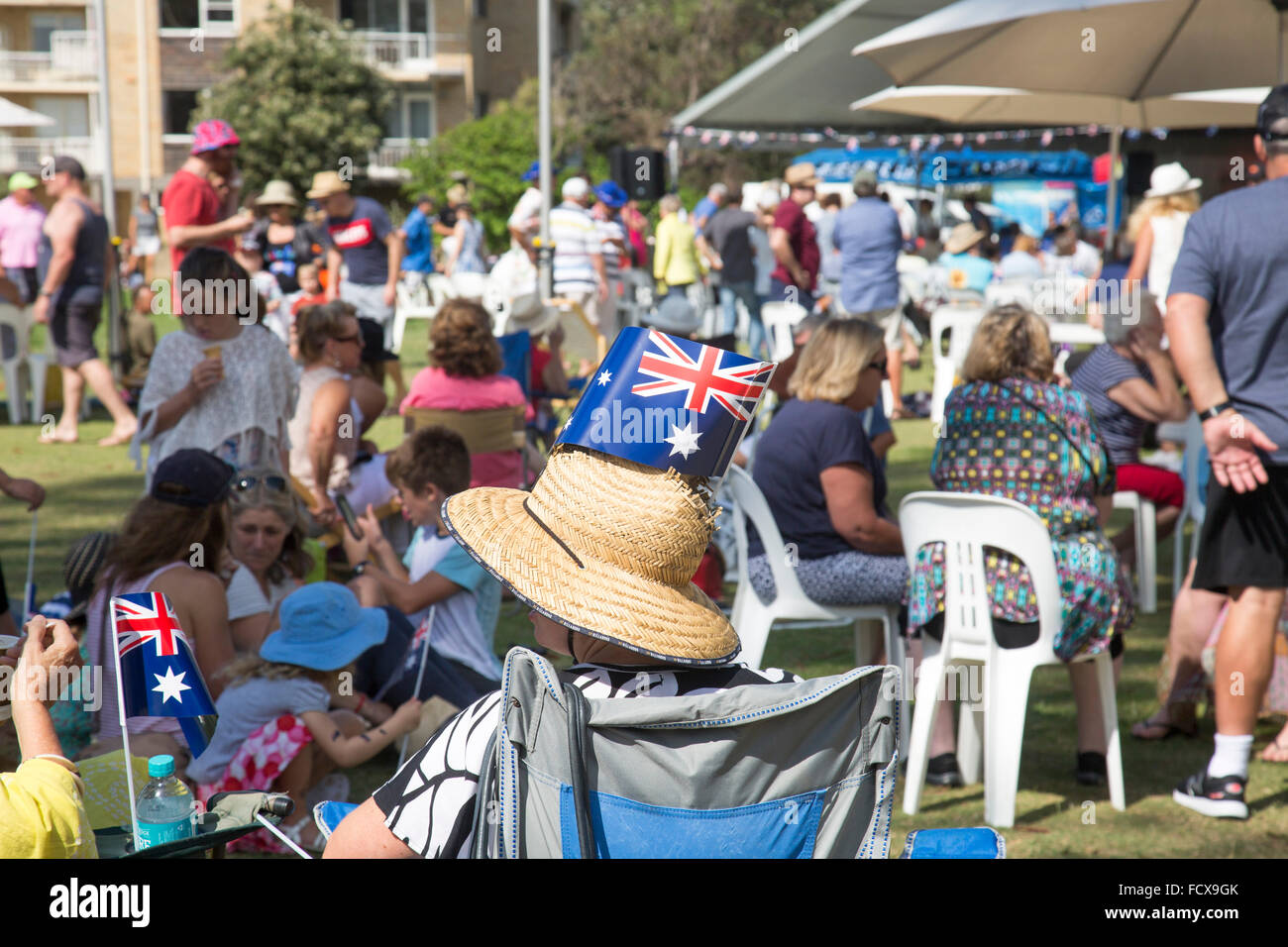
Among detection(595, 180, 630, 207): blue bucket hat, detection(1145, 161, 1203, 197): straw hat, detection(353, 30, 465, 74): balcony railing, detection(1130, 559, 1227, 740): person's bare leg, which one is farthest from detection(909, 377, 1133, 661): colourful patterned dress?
detection(353, 30, 465, 74): balcony railing

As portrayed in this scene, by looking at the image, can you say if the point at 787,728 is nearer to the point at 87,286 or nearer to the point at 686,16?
the point at 87,286

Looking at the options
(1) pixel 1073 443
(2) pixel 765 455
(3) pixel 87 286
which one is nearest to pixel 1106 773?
(1) pixel 1073 443

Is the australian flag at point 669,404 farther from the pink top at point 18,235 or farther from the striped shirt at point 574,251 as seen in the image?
the pink top at point 18,235

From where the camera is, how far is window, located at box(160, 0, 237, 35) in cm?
3934

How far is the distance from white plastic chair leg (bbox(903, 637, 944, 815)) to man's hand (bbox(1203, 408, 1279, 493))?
942 mm

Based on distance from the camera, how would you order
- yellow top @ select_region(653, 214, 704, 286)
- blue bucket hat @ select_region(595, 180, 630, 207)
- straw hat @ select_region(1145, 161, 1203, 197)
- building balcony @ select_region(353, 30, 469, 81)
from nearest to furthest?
1. straw hat @ select_region(1145, 161, 1203, 197)
2. blue bucket hat @ select_region(595, 180, 630, 207)
3. yellow top @ select_region(653, 214, 704, 286)
4. building balcony @ select_region(353, 30, 469, 81)

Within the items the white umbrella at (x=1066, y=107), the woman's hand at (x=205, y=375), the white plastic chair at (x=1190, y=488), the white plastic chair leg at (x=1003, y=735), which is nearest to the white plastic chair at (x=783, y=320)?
the white umbrella at (x=1066, y=107)

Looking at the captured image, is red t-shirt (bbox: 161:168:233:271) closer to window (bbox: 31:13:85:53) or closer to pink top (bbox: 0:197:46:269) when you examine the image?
pink top (bbox: 0:197:46:269)

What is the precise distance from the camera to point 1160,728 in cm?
454

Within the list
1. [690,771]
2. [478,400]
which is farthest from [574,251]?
[690,771]

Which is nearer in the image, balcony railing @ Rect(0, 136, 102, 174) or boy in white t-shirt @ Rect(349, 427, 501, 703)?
boy in white t-shirt @ Rect(349, 427, 501, 703)

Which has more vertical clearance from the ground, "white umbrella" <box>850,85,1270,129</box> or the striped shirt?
"white umbrella" <box>850,85,1270,129</box>

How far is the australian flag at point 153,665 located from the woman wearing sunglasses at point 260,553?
1742mm

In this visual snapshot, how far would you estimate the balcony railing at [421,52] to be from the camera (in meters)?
41.9
